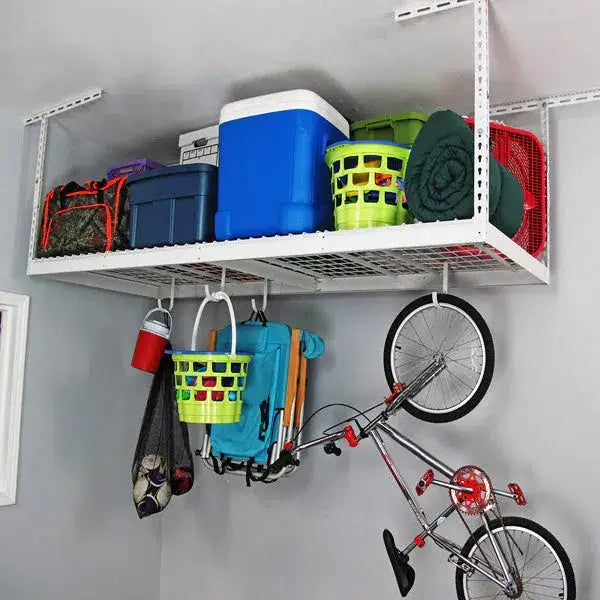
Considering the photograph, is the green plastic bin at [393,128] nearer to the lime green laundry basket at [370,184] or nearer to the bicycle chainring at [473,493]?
the lime green laundry basket at [370,184]

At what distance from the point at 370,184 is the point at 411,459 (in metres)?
1.21

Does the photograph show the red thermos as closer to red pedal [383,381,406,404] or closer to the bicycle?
the bicycle

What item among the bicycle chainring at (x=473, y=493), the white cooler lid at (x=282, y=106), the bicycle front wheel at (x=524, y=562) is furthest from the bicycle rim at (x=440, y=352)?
the white cooler lid at (x=282, y=106)

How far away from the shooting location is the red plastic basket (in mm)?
2395

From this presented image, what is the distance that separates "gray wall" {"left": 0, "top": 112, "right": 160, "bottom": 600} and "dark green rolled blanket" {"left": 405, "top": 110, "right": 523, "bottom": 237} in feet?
5.53

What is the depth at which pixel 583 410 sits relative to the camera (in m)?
2.43

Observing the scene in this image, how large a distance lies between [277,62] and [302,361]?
1.15 meters

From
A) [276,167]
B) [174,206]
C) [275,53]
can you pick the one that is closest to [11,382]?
[174,206]

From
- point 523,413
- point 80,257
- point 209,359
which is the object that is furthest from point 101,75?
point 523,413

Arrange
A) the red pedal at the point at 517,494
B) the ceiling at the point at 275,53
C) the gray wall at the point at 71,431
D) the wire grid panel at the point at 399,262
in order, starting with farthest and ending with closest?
the gray wall at the point at 71,431
the red pedal at the point at 517,494
the wire grid panel at the point at 399,262
the ceiling at the point at 275,53

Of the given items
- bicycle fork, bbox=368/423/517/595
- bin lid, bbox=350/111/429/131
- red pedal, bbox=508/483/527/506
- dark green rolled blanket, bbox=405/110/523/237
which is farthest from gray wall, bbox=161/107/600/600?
dark green rolled blanket, bbox=405/110/523/237

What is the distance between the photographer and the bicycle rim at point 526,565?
7.58ft

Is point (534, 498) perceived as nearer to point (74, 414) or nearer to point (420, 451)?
point (420, 451)

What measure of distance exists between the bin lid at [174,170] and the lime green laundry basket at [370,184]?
53 cm
